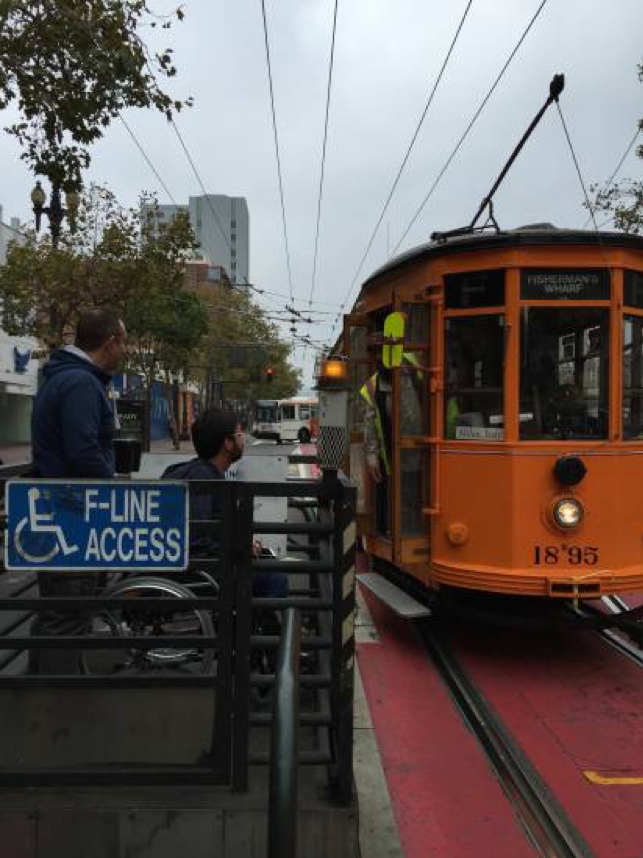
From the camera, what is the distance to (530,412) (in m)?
5.19

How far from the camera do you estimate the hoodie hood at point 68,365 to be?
9.90 feet

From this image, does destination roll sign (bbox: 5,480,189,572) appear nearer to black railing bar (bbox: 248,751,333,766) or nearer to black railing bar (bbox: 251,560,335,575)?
black railing bar (bbox: 251,560,335,575)

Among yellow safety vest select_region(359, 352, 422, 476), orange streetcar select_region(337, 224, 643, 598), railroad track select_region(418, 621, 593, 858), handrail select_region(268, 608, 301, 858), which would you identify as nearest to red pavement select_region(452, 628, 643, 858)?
railroad track select_region(418, 621, 593, 858)

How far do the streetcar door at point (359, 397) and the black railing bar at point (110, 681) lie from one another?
4124 millimetres

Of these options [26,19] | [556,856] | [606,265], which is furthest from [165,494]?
[26,19]

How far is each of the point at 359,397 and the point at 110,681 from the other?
4848mm

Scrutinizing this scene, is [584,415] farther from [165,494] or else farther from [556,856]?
[165,494]

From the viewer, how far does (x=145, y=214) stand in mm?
19281

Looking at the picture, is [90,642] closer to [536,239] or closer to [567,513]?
[567,513]

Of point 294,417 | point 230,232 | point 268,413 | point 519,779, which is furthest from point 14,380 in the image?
point 230,232

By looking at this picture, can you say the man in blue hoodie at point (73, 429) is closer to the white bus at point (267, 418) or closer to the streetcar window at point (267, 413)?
the white bus at point (267, 418)

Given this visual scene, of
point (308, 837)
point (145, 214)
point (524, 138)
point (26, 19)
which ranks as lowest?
point (308, 837)

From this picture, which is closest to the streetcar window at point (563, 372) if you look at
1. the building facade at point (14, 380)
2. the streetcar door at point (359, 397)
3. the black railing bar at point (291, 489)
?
the streetcar door at point (359, 397)

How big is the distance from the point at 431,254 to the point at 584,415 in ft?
5.24
